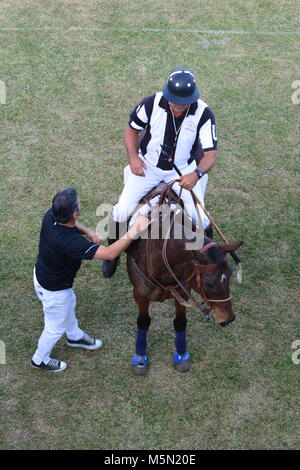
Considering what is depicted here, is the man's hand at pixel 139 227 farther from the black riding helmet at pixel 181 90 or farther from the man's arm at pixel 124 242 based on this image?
the black riding helmet at pixel 181 90

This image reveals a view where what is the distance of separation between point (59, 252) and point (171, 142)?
185 centimetres

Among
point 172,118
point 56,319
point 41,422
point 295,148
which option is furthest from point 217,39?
point 41,422

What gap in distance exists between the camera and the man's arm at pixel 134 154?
21.8ft

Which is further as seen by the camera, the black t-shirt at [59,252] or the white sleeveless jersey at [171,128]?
the white sleeveless jersey at [171,128]

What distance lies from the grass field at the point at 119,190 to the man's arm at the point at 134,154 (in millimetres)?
1931

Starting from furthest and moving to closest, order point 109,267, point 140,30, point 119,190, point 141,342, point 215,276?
1. point 140,30
2. point 119,190
3. point 109,267
4. point 141,342
5. point 215,276

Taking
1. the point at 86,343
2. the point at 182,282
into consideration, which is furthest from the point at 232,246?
the point at 86,343

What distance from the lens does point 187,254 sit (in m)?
5.42

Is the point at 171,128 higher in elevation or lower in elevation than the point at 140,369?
higher

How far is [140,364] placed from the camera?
6.84 m

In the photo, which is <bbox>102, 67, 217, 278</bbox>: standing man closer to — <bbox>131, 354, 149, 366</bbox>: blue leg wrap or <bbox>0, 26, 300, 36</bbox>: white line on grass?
<bbox>131, 354, 149, 366</bbox>: blue leg wrap

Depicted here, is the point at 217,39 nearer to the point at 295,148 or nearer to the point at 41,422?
A: the point at 295,148

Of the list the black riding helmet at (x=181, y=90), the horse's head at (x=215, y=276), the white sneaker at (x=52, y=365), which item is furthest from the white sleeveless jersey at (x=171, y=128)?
the white sneaker at (x=52, y=365)

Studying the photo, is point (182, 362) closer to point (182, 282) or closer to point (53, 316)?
point (182, 282)
